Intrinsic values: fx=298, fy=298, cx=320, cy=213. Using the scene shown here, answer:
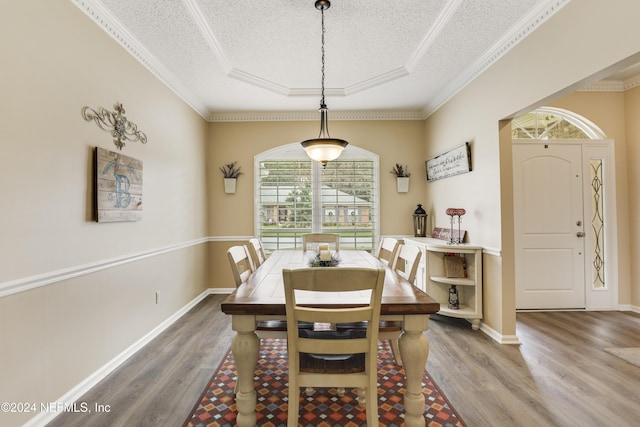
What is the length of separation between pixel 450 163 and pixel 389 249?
1.61 metres

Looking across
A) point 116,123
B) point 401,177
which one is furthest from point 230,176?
point 401,177

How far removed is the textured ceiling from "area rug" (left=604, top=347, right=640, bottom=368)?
9.17 ft

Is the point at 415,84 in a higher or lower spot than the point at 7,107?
higher

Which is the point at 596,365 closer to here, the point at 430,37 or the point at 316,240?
the point at 316,240

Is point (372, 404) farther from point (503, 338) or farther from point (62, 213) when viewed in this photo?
point (62, 213)

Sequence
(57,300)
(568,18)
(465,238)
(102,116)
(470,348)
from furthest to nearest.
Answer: (465,238) → (470,348) → (102,116) → (568,18) → (57,300)

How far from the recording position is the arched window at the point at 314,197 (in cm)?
466

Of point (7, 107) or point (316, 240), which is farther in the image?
point (316, 240)

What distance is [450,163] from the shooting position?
12.2 ft

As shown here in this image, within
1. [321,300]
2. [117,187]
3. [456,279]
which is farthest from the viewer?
[456,279]

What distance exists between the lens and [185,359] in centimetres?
252

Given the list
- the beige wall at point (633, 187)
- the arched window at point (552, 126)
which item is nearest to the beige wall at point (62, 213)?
the arched window at point (552, 126)

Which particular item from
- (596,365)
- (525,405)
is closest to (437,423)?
(525,405)

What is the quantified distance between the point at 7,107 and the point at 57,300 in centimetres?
115
